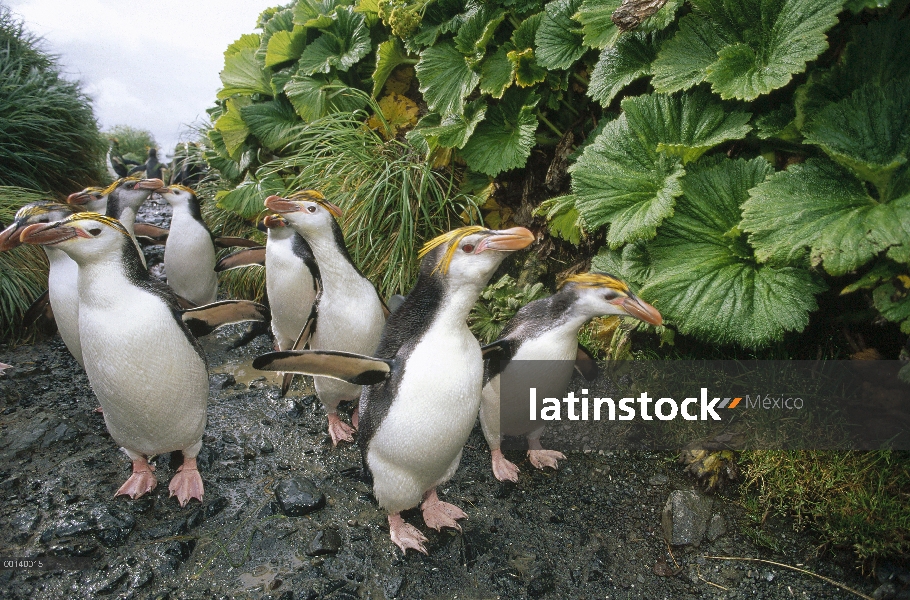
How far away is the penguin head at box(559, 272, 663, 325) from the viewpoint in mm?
2541

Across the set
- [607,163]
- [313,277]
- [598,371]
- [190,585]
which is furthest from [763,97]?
[190,585]

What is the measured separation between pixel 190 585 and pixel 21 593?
64 cm

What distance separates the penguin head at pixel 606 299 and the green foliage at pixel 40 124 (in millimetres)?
6165

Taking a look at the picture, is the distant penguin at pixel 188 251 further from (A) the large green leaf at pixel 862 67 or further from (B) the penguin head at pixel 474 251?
(A) the large green leaf at pixel 862 67

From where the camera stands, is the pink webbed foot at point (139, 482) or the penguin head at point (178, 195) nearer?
the pink webbed foot at point (139, 482)

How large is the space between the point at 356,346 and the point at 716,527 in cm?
189

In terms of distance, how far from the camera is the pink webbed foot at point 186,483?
2.83 m

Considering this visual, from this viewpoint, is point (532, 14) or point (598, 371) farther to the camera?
point (532, 14)

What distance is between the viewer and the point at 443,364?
224 cm

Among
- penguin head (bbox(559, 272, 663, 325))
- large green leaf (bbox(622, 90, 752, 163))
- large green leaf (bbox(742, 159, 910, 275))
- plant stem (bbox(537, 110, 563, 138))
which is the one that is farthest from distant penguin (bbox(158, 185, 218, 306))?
large green leaf (bbox(742, 159, 910, 275))

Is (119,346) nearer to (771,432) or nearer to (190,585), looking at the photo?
(190,585)

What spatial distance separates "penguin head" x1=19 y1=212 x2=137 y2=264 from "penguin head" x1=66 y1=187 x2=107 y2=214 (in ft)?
8.05

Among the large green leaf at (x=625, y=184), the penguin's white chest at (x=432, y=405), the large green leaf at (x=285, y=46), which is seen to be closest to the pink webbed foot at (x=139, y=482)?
the penguin's white chest at (x=432, y=405)

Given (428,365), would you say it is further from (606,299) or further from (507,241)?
(606,299)
